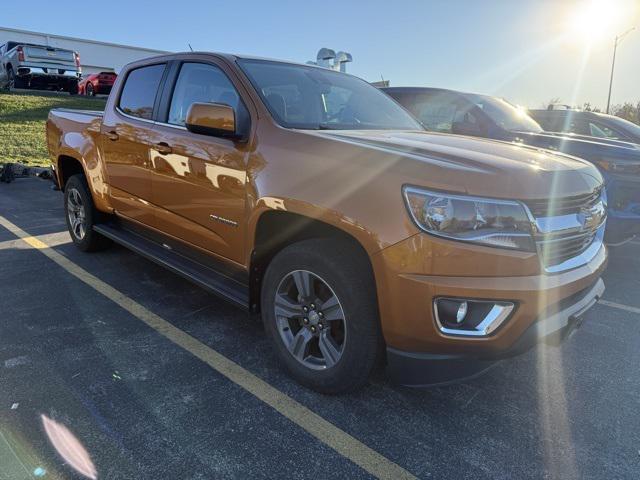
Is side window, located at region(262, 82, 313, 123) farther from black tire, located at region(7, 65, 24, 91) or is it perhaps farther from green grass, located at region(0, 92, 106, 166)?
black tire, located at region(7, 65, 24, 91)

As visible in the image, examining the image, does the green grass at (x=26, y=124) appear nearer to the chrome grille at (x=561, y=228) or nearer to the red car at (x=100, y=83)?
the red car at (x=100, y=83)

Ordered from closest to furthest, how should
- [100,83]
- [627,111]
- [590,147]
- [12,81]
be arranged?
[590,147], [12,81], [100,83], [627,111]

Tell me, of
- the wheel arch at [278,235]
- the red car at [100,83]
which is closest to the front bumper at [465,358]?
the wheel arch at [278,235]

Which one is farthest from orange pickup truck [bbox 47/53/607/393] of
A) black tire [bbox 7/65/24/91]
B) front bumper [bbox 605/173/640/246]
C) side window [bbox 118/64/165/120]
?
black tire [bbox 7/65/24/91]

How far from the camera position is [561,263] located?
2373 millimetres

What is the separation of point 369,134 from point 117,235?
2650 millimetres

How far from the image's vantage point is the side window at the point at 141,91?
4.08 m

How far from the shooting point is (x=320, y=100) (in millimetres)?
3533

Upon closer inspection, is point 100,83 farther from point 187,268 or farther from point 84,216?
point 187,268

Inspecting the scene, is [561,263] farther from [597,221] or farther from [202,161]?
[202,161]

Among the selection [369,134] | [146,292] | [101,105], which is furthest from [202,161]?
[101,105]

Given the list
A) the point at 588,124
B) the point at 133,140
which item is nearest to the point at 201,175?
the point at 133,140

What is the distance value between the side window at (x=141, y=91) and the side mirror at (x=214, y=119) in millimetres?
1191

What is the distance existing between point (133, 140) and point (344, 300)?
2.55 metres
